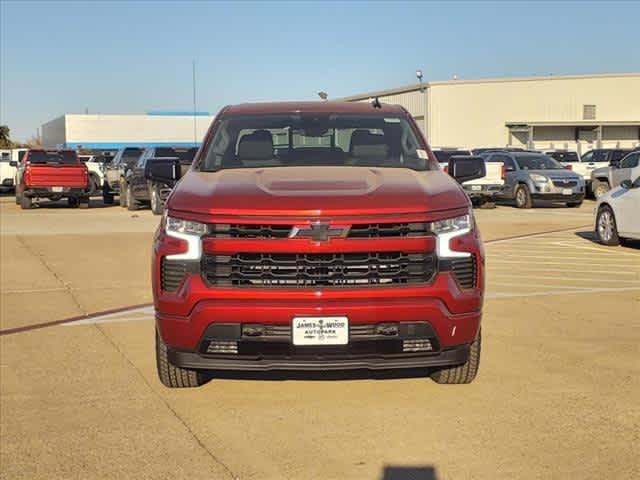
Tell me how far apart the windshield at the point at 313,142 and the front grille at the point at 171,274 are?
1.35 m

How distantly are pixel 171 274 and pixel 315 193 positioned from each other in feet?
3.13

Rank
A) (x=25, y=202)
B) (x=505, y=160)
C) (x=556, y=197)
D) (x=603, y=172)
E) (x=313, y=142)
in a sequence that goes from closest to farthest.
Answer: (x=313, y=142)
(x=556, y=197)
(x=603, y=172)
(x=505, y=160)
(x=25, y=202)

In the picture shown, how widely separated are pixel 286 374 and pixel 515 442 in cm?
185

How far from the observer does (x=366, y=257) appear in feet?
16.2

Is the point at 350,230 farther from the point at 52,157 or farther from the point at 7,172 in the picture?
the point at 7,172

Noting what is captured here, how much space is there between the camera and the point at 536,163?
2581 centimetres

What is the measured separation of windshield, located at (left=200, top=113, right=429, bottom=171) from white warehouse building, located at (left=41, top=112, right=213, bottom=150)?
238 ft

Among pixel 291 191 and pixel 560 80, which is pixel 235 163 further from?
pixel 560 80

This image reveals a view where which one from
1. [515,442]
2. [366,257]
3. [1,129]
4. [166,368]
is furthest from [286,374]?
[1,129]

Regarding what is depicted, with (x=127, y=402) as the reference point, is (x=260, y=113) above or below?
above

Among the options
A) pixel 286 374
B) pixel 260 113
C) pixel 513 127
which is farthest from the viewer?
pixel 513 127

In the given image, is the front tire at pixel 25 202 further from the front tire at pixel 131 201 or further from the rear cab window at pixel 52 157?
the front tire at pixel 131 201

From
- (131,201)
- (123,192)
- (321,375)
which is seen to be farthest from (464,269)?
(123,192)

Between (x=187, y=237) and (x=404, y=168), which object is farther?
(x=404, y=168)
